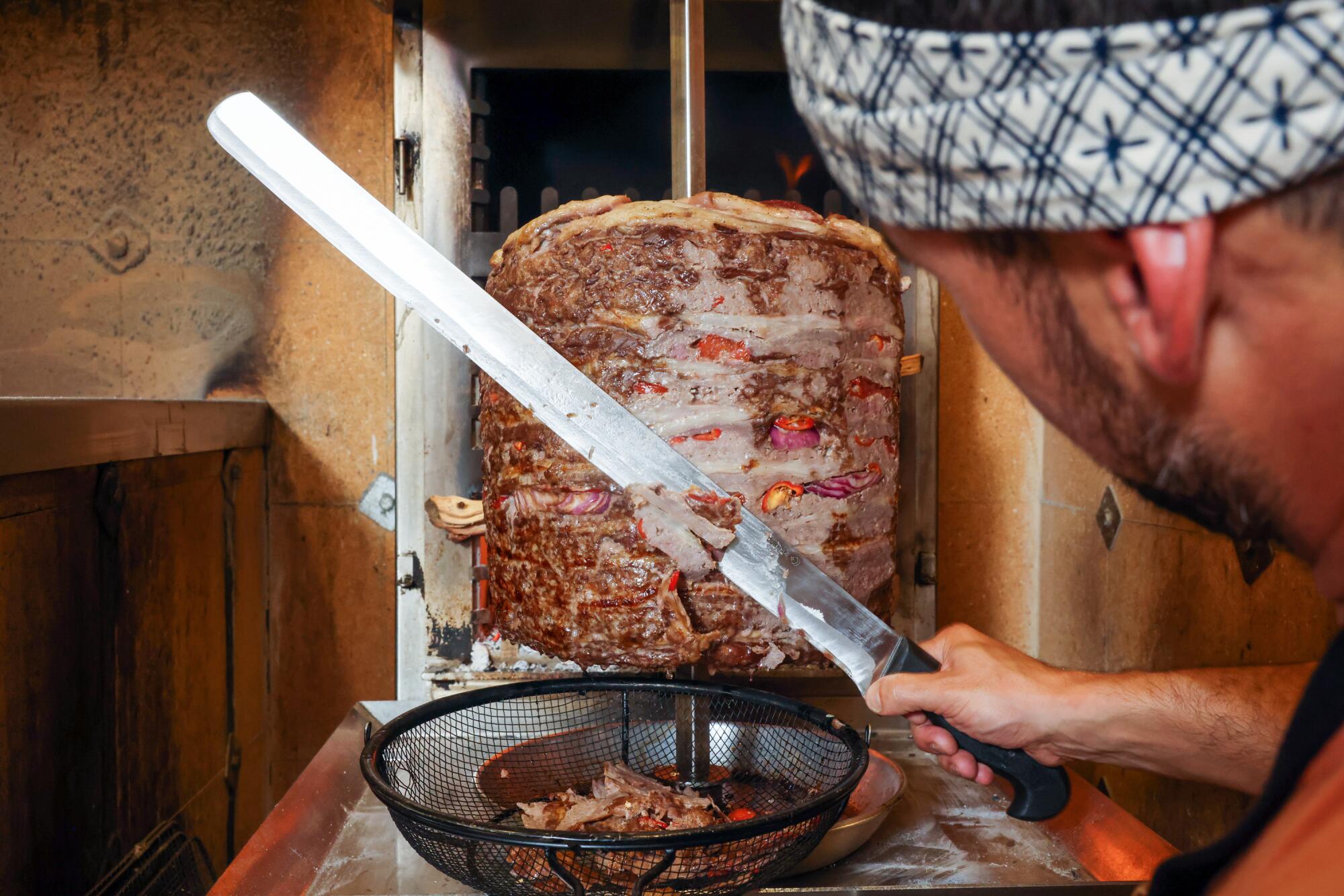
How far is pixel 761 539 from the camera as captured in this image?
4.40ft

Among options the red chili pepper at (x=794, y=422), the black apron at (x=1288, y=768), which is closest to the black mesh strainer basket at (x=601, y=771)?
the red chili pepper at (x=794, y=422)

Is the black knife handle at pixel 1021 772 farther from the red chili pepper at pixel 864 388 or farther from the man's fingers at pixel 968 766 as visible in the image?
the red chili pepper at pixel 864 388

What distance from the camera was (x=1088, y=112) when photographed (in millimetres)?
438

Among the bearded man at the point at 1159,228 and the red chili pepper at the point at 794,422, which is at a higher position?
the bearded man at the point at 1159,228

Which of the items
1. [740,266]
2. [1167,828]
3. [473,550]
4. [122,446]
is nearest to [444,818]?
[740,266]

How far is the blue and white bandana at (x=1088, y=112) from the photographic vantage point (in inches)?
15.7

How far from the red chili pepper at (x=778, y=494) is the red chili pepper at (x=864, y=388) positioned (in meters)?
0.18

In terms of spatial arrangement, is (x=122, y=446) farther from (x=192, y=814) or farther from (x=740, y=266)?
(x=740, y=266)

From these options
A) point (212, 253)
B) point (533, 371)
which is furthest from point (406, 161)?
point (533, 371)

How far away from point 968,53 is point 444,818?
1.02 m

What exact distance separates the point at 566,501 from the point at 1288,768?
1.04 metres

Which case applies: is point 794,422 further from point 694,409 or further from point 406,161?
point 406,161

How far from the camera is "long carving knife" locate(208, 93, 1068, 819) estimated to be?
127cm

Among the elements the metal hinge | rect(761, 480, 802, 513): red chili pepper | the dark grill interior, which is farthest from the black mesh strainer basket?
the dark grill interior
